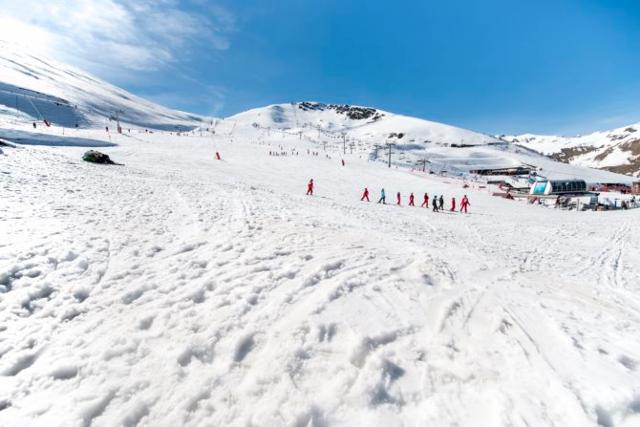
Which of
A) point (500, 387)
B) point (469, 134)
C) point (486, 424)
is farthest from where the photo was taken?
point (469, 134)

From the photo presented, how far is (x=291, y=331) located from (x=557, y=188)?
163 feet

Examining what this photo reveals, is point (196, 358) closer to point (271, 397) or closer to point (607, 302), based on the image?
point (271, 397)

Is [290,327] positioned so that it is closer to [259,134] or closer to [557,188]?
[557,188]

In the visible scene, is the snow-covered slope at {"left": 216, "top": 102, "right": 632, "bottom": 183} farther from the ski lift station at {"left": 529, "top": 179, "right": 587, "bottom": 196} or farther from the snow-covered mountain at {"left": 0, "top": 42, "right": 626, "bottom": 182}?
the ski lift station at {"left": 529, "top": 179, "right": 587, "bottom": 196}

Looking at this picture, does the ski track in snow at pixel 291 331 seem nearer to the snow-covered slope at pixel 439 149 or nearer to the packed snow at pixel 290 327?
the packed snow at pixel 290 327

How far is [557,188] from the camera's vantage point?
4150cm

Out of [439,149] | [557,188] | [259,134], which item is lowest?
[557,188]

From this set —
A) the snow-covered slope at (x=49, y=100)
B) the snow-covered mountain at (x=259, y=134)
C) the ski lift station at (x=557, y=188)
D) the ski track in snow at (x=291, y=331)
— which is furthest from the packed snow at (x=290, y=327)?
the snow-covered mountain at (x=259, y=134)

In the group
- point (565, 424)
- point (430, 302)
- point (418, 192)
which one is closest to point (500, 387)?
point (565, 424)

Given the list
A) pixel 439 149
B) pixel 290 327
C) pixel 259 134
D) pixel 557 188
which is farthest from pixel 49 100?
pixel 439 149

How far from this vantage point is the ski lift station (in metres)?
41.5

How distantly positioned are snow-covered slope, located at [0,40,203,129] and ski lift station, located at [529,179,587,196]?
313 ft

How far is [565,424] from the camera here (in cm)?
293

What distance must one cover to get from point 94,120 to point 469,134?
172 meters
